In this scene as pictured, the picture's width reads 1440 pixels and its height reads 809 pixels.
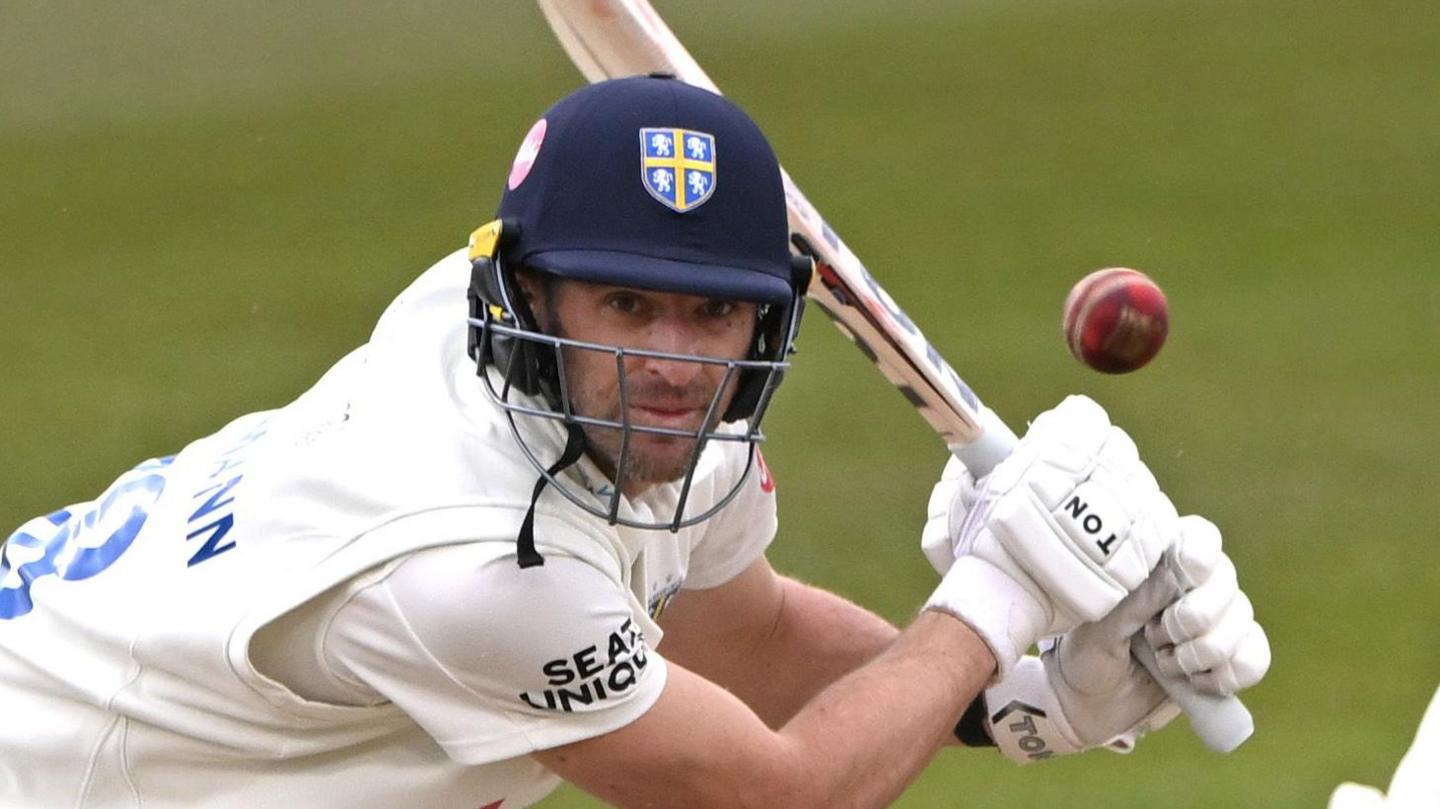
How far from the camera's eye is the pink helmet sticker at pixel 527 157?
342cm

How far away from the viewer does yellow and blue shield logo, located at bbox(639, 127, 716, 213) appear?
3303mm

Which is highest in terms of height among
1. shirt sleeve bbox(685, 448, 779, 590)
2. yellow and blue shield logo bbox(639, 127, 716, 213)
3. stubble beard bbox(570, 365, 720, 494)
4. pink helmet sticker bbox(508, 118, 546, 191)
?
yellow and blue shield logo bbox(639, 127, 716, 213)

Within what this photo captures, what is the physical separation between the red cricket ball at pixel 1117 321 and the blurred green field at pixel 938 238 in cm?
212

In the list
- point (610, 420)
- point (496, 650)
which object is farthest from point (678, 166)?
point (496, 650)

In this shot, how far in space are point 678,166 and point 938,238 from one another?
26.8ft

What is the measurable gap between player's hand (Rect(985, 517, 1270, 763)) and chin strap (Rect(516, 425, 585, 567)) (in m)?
1.22

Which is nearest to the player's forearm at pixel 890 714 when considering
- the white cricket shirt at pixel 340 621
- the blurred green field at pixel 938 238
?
the white cricket shirt at pixel 340 621

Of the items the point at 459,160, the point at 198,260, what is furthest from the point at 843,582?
the point at 459,160

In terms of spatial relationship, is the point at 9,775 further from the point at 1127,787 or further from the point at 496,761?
the point at 1127,787

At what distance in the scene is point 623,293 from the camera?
3.33 meters

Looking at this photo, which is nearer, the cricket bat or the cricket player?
the cricket player

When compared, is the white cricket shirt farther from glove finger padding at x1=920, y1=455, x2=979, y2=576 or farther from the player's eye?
glove finger padding at x1=920, y1=455, x2=979, y2=576

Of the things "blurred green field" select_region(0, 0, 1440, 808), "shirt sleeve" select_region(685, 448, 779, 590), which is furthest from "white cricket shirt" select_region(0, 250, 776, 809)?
"blurred green field" select_region(0, 0, 1440, 808)

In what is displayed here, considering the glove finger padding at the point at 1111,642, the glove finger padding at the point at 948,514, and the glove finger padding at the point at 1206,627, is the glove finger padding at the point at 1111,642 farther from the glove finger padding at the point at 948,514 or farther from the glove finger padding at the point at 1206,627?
the glove finger padding at the point at 948,514
